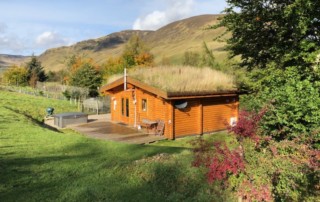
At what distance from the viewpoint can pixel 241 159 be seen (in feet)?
19.0

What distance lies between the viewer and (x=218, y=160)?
6148 millimetres

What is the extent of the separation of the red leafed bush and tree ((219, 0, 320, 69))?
8.95 meters

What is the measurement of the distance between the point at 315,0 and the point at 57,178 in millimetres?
12191

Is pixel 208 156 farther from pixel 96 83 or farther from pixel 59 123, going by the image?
pixel 96 83

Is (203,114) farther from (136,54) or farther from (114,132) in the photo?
(136,54)

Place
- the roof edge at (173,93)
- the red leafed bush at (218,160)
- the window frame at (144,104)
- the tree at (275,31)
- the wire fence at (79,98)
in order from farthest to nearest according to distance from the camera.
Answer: the wire fence at (79,98)
the window frame at (144,104)
the roof edge at (173,93)
the tree at (275,31)
the red leafed bush at (218,160)

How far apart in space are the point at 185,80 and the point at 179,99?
1455 mm

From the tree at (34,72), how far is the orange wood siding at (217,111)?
49098mm

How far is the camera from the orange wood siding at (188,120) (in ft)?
60.2

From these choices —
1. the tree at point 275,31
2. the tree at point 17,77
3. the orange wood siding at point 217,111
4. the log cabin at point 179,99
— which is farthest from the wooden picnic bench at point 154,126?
the tree at point 17,77

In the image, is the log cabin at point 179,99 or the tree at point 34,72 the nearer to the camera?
the log cabin at point 179,99

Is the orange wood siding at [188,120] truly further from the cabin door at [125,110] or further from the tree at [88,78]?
the tree at [88,78]

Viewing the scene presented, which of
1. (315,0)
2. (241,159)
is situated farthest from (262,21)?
(241,159)

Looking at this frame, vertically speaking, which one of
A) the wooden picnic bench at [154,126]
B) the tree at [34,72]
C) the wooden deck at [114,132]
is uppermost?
the tree at [34,72]
